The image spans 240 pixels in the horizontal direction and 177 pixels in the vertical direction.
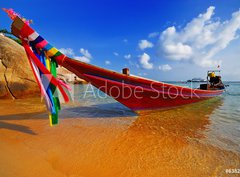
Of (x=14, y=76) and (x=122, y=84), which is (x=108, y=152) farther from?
(x=14, y=76)

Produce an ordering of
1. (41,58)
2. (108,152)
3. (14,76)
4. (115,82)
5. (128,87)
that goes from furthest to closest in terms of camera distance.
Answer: (14,76) → (128,87) → (115,82) → (41,58) → (108,152)

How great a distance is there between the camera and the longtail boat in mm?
2828

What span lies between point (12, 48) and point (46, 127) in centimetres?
915

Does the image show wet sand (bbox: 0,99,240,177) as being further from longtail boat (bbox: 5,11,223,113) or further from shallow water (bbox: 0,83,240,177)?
longtail boat (bbox: 5,11,223,113)

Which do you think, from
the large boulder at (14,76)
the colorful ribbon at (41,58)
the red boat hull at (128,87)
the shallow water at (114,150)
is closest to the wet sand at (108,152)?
the shallow water at (114,150)

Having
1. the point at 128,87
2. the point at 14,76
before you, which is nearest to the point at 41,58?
the point at 128,87

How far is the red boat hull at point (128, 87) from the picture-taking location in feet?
13.2

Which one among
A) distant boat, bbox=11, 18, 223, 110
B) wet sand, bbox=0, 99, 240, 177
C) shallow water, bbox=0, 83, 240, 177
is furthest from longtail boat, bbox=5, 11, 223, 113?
wet sand, bbox=0, 99, 240, 177

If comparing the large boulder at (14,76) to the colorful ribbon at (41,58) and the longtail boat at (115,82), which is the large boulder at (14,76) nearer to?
the longtail boat at (115,82)

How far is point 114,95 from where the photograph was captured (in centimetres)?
450

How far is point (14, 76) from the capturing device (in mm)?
8203

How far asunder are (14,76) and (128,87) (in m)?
7.71

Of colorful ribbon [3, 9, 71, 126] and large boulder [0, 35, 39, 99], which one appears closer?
colorful ribbon [3, 9, 71, 126]

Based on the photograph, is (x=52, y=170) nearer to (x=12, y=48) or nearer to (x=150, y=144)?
(x=150, y=144)
